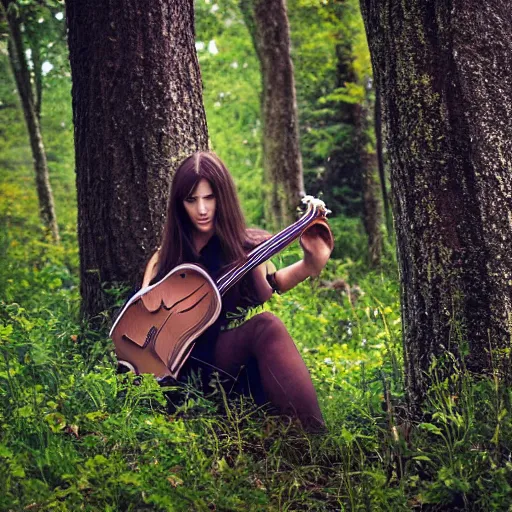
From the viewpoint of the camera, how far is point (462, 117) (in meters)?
4.31

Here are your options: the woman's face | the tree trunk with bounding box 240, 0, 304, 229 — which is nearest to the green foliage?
the woman's face

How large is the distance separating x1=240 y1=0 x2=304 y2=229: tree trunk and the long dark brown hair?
25.9ft

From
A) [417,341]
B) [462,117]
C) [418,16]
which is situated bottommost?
[417,341]

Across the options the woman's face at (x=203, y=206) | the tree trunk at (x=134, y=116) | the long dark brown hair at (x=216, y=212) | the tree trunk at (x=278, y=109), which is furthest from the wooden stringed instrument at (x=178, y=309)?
the tree trunk at (x=278, y=109)

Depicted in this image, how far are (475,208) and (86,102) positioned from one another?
3.33m

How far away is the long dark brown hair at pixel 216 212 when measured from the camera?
16.6 feet

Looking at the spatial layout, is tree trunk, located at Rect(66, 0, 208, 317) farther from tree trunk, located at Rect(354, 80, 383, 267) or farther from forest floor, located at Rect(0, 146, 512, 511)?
tree trunk, located at Rect(354, 80, 383, 267)

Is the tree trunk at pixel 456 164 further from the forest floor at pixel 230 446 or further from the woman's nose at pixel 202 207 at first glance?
the woman's nose at pixel 202 207

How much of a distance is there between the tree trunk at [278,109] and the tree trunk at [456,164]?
860 centimetres

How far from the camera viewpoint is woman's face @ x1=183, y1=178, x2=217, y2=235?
199 inches

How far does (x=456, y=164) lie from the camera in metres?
4.32

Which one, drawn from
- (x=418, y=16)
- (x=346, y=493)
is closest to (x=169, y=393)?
(x=346, y=493)

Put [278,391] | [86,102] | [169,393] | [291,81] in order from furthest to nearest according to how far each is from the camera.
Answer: [291,81] → [86,102] → [169,393] → [278,391]

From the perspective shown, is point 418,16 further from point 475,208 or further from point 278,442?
point 278,442
